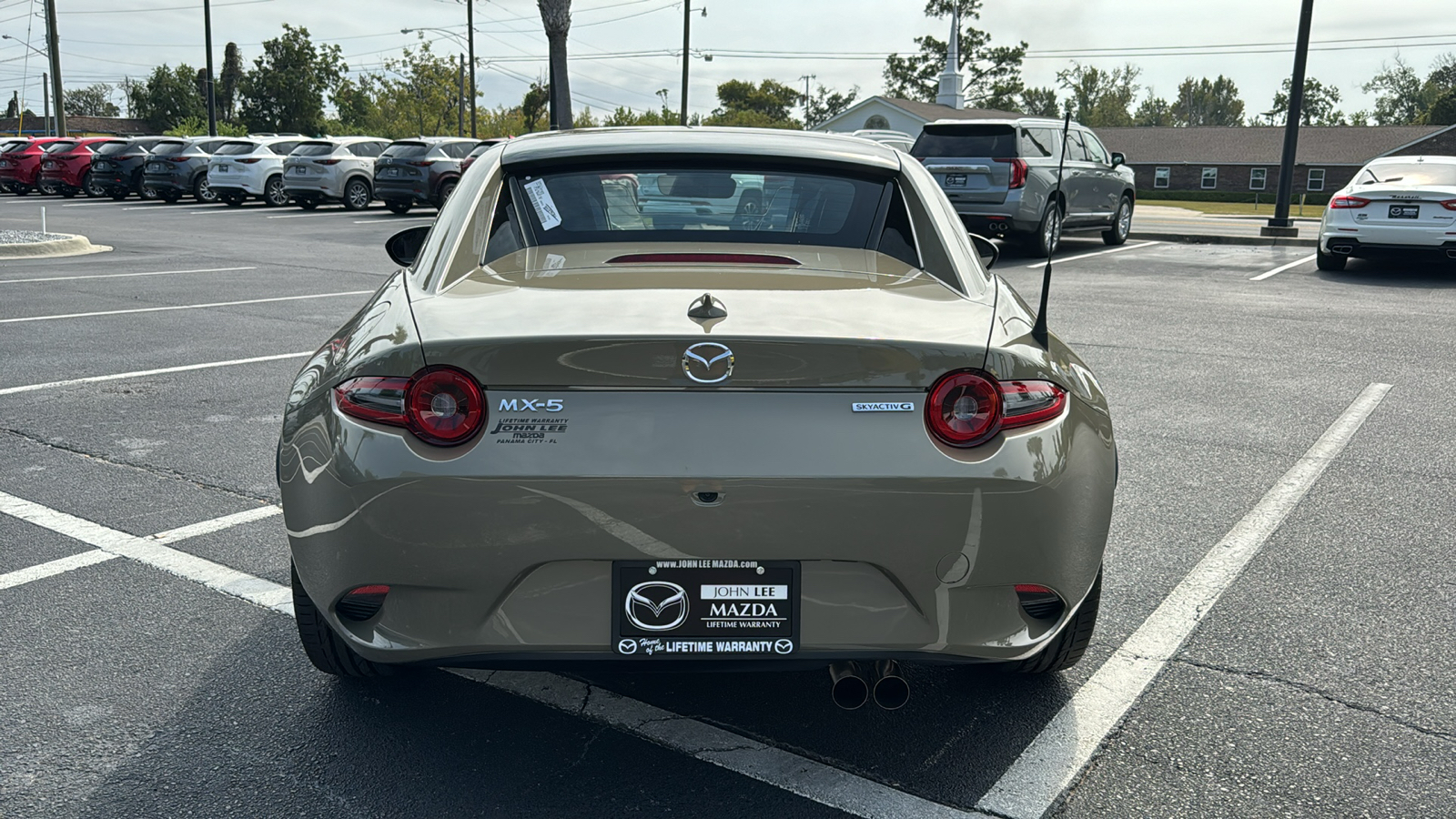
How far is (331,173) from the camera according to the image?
27547mm

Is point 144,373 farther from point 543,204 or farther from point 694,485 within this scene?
point 694,485

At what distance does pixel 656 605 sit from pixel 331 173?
2703 centimetres

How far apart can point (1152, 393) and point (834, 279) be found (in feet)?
17.2

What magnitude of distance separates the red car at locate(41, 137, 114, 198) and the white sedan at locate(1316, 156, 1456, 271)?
2978 centimetres

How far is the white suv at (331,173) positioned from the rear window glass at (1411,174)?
66.7 ft

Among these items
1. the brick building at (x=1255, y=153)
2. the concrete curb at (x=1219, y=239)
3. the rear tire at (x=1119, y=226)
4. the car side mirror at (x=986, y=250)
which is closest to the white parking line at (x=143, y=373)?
the car side mirror at (x=986, y=250)

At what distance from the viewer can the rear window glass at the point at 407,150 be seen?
26347 millimetres

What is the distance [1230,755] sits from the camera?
301 centimetres

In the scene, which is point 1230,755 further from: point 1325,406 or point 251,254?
point 251,254

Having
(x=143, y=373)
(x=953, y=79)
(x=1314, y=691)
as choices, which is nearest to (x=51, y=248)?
(x=143, y=373)

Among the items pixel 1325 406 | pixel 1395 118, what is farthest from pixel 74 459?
pixel 1395 118

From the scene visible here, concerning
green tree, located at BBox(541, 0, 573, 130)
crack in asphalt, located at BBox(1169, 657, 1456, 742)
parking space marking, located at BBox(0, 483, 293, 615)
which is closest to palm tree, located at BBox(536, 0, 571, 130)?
green tree, located at BBox(541, 0, 573, 130)

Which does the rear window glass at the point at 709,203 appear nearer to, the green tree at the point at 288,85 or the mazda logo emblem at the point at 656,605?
the mazda logo emblem at the point at 656,605

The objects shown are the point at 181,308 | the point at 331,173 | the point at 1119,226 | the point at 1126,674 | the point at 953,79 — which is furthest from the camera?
the point at 953,79
